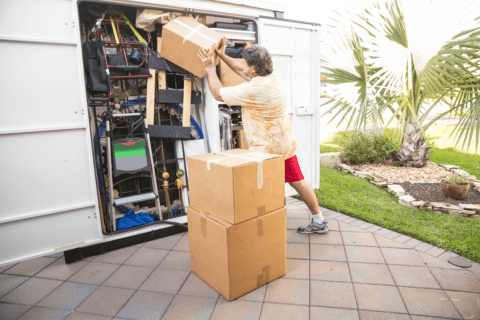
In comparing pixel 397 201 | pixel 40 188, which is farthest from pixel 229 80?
pixel 397 201

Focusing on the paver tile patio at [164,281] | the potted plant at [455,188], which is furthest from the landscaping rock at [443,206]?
the paver tile patio at [164,281]

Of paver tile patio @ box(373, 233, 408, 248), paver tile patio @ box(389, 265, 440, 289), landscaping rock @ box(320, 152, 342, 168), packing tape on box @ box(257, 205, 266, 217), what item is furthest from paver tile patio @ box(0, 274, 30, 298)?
landscaping rock @ box(320, 152, 342, 168)

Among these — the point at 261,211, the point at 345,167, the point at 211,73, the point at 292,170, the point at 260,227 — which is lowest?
the point at 345,167

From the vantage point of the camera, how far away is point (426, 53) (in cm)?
401

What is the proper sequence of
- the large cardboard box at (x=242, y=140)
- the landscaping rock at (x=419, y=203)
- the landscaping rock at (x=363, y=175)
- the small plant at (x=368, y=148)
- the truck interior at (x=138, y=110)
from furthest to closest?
the small plant at (x=368, y=148)
the landscaping rock at (x=363, y=175)
the large cardboard box at (x=242, y=140)
the landscaping rock at (x=419, y=203)
the truck interior at (x=138, y=110)

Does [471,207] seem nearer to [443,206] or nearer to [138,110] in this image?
[443,206]

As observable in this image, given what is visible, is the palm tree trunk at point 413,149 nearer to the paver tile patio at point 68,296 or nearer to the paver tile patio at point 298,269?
the paver tile patio at point 298,269

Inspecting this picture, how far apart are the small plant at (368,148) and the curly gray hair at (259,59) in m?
3.71

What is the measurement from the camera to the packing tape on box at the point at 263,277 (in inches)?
87.0

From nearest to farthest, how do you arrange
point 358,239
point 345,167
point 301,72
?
point 358,239
point 301,72
point 345,167

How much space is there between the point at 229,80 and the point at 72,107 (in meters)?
1.58

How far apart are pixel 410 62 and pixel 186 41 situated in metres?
3.25

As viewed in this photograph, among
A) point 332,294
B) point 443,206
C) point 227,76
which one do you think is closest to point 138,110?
point 227,76

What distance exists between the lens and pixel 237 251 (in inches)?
79.2
